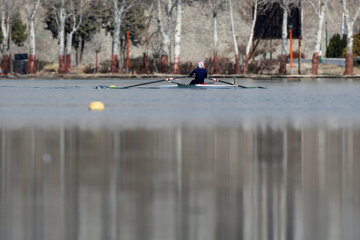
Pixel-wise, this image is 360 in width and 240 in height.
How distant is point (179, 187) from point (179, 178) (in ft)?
2.95

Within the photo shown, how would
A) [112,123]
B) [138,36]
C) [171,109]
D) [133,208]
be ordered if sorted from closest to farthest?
[133,208] < [112,123] < [171,109] < [138,36]

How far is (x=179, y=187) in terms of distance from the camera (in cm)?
1252

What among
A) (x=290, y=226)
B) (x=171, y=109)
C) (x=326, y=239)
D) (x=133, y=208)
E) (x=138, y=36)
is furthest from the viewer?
(x=138, y=36)

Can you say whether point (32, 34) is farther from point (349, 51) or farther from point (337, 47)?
point (337, 47)

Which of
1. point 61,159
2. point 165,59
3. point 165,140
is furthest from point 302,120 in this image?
point 165,59

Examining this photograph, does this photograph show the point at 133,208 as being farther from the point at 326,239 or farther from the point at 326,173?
the point at 326,173

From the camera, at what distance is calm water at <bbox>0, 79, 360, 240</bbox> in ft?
32.2

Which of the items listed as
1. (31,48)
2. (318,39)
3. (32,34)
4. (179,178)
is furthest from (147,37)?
(179,178)

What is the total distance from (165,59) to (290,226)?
73.6 m

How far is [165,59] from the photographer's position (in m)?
83.1

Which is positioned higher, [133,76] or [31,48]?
[31,48]

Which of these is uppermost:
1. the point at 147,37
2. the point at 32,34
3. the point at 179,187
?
the point at 147,37

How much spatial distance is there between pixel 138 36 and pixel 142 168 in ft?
350

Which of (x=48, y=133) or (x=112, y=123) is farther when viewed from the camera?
(x=112, y=123)
